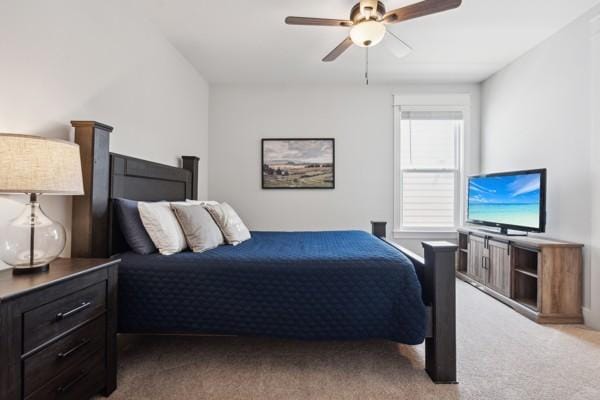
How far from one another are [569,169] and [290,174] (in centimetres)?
293

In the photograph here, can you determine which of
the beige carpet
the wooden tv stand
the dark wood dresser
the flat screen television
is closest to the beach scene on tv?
the flat screen television

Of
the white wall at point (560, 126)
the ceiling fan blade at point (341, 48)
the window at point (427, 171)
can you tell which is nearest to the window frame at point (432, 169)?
the window at point (427, 171)

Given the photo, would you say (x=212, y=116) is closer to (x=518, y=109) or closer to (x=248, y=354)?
(x=248, y=354)

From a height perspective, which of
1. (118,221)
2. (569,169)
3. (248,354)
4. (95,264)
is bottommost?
(248,354)

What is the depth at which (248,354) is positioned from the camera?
197 centimetres

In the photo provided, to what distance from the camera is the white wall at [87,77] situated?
1.45m

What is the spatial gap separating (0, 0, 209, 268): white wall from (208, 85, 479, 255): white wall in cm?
91

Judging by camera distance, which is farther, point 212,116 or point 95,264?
point 212,116

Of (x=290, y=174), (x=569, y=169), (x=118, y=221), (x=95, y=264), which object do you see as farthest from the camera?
(x=290, y=174)

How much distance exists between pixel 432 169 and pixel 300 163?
72.1 inches

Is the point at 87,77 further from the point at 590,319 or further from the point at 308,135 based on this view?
the point at 590,319

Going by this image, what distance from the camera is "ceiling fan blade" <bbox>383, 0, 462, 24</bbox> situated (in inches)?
72.3

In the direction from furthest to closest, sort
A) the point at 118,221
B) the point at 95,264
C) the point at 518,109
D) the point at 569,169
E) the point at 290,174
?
the point at 290,174, the point at 518,109, the point at 569,169, the point at 118,221, the point at 95,264

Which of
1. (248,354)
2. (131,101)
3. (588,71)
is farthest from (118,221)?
(588,71)
